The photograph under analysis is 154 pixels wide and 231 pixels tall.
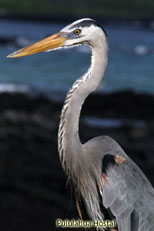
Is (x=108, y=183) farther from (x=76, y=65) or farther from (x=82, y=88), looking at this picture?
(x=76, y=65)

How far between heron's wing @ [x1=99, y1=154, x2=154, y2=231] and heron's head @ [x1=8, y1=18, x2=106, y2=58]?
0.81 metres

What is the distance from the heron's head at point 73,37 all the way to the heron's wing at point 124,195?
2.67ft

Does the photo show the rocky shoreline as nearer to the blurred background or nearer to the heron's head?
the blurred background

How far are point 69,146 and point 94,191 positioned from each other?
434 millimetres

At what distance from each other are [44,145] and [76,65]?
1396 cm

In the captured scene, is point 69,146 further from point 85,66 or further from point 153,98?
point 85,66

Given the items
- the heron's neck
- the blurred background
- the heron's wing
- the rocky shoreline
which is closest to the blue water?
the blurred background

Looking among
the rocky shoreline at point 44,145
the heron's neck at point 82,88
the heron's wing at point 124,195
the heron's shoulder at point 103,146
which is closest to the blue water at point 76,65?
the rocky shoreline at point 44,145

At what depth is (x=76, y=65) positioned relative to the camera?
21.8 meters

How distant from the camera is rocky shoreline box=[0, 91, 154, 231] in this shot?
5707mm

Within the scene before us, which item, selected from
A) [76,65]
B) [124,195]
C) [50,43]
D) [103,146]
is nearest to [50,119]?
[103,146]

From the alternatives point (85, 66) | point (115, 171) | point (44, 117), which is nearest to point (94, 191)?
point (115, 171)

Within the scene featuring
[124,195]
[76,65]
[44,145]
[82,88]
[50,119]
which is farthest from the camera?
[76,65]

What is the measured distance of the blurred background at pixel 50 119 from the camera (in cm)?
586
